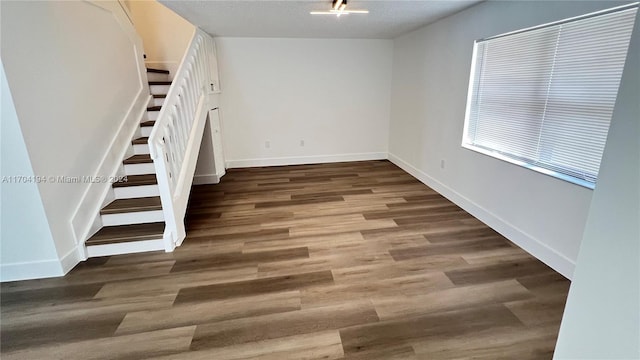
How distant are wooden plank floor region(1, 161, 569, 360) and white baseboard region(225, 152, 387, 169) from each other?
213cm

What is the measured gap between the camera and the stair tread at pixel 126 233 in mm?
2582

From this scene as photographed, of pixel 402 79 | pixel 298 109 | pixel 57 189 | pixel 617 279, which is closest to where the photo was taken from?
pixel 617 279

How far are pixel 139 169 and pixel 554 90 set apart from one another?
394 centimetres

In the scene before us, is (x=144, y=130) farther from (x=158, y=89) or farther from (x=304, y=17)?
(x=304, y=17)

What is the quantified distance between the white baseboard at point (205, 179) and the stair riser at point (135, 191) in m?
1.38

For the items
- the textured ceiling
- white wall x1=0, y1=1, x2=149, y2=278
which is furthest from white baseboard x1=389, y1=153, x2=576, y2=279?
white wall x1=0, y1=1, x2=149, y2=278

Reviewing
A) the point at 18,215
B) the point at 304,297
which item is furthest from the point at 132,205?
the point at 304,297

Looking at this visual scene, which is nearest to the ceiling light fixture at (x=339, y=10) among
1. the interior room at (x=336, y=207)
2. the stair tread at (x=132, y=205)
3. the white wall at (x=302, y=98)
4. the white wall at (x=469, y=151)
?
the interior room at (x=336, y=207)

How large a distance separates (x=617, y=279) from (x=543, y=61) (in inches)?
88.2

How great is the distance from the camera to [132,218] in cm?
283

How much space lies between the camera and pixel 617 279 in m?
0.77

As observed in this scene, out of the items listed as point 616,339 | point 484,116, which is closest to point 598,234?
point 616,339

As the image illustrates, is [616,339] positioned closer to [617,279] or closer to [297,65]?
→ [617,279]

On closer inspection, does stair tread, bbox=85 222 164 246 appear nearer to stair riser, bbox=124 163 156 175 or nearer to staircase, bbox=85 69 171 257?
staircase, bbox=85 69 171 257
